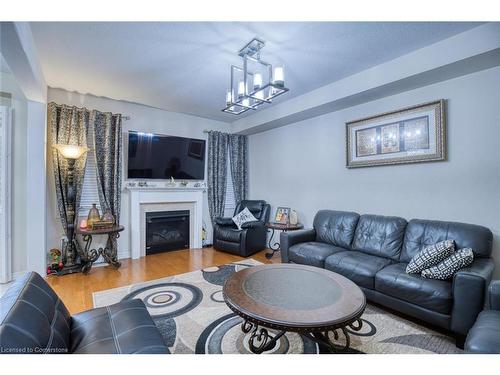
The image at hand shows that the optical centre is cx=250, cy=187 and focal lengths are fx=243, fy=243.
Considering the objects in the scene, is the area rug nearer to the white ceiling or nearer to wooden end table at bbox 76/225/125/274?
wooden end table at bbox 76/225/125/274

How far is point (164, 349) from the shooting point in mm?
1209

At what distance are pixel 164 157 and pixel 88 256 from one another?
6.44 ft

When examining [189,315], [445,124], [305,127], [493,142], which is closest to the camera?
[189,315]

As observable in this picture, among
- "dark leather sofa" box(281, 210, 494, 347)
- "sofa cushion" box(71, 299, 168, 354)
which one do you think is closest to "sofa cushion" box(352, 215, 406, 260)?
"dark leather sofa" box(281, 210, 494, 347)

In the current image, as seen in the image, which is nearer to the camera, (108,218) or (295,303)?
(295,303)

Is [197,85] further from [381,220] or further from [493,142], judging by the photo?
[493,142]

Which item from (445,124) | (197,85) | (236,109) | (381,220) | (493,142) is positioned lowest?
(381,220)

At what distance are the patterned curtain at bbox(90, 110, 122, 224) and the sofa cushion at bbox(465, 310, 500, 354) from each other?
4.23 m

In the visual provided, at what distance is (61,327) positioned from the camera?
1.31m

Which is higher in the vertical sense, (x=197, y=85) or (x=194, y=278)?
(x=197, y=85)

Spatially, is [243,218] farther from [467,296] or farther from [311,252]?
[467,296]

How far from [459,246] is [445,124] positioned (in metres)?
1.32

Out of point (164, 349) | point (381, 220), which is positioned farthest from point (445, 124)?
point (164, 349)

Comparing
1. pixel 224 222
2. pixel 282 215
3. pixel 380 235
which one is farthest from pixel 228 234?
pixel 380 235
